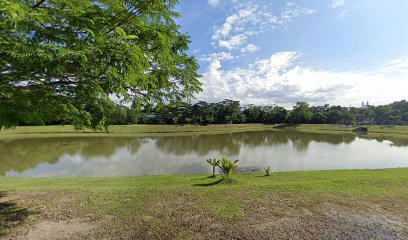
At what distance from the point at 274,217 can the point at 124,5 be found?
553 cm

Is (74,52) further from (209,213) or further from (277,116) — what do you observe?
(277,116)

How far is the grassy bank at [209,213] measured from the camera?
4941 mm

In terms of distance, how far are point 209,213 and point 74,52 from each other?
4.59 metres

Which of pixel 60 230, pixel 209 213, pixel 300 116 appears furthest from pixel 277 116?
pixel 60 230

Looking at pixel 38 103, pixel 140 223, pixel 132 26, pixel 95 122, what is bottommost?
pixel 140 223

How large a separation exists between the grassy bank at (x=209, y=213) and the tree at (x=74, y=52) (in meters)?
2.34

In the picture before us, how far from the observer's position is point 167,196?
23.1ft

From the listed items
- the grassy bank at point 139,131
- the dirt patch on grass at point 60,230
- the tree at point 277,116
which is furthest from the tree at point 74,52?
the tree at point 277,116

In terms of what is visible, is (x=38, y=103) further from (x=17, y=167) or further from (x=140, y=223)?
(x=17, y=167)

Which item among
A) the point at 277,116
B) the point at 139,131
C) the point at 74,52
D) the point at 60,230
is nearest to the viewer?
the point at 74,52

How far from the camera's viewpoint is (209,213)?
5781 mm

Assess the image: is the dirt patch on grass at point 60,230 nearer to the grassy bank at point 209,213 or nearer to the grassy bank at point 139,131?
the grassy bank at point 209,213

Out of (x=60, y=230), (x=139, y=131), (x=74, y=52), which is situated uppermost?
(x=74, y=52)

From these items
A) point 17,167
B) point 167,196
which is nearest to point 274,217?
point 167,196
